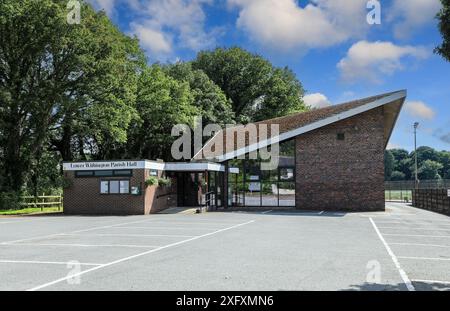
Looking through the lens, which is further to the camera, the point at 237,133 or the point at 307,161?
the point at 237,133

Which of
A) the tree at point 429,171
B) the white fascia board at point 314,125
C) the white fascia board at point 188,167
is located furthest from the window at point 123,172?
the tree at point 429,171

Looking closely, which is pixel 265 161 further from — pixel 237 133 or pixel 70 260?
pixel 70 260

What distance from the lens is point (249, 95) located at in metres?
57.0

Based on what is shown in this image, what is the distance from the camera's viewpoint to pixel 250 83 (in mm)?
57562

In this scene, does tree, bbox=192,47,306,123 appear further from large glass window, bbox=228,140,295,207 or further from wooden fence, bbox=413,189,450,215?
large glass window, bbox=228,140,295,207

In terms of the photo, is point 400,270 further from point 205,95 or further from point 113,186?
point 205,95

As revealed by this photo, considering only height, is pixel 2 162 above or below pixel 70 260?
above

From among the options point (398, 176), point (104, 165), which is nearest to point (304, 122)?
point (104, 165)

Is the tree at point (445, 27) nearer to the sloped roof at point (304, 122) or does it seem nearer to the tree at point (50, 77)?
the sloped roof at point (304, 122)

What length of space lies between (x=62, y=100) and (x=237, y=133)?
1256 cm

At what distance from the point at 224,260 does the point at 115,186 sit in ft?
59.3
